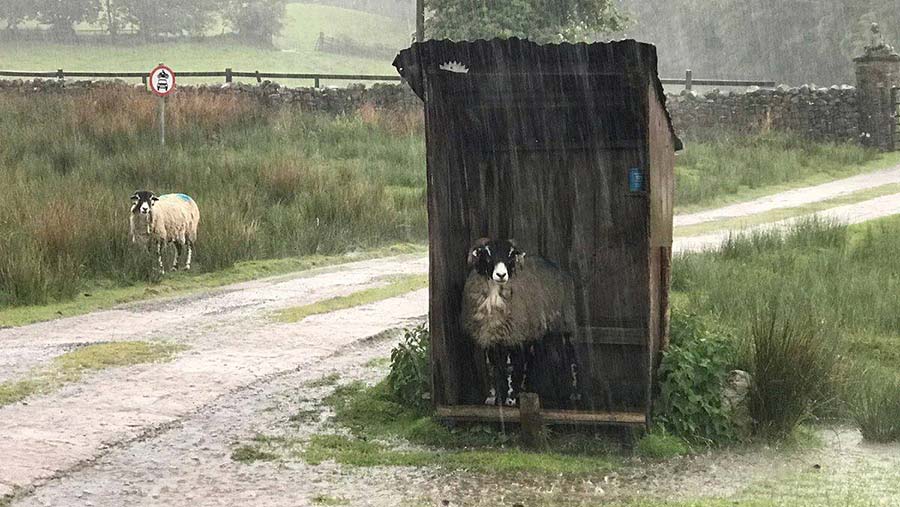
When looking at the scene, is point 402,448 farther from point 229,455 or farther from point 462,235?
point 462,235

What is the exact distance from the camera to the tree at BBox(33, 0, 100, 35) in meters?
69.9

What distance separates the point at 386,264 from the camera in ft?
49.8

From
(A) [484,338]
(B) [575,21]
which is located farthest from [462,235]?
(B) [575,21]

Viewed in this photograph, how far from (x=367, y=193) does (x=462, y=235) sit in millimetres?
10537

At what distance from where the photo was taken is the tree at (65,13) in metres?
69.9

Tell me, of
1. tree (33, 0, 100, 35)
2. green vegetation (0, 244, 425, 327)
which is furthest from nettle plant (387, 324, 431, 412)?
tree (33, 0, 100, 35)

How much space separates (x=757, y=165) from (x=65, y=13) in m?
55.7

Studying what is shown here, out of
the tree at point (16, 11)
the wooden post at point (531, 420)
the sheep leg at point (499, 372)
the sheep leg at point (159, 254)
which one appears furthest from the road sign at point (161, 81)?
the tree at point (16, 11)

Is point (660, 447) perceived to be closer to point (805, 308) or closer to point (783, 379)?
point (783, 379)

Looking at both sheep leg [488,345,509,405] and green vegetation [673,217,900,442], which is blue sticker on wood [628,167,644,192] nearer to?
green vegetation [673,217,900,442]

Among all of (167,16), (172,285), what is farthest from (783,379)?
(167,16)

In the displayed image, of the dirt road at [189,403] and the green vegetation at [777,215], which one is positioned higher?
the green vegetation at [777,215]

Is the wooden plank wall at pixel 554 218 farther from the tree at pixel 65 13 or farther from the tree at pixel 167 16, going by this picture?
the tree at pixel 65 13

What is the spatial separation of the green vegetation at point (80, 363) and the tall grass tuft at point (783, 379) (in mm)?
4683
